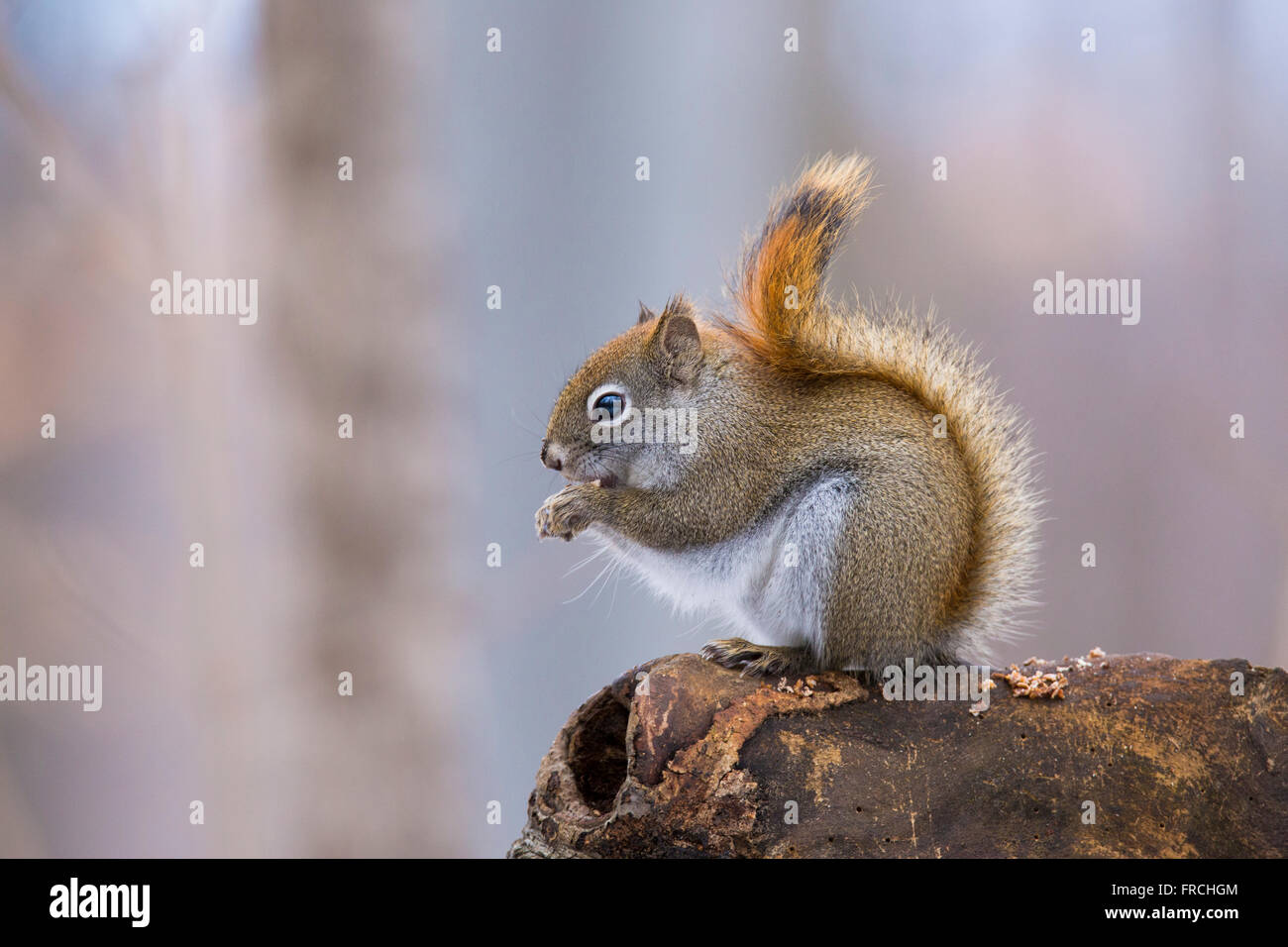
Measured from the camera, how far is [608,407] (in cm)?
172

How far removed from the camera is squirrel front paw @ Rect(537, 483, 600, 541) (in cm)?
169

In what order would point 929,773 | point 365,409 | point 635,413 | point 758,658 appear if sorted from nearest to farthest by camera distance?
1. point 929,773
2. point 758,658
3. point 635,413
4. point 365,409

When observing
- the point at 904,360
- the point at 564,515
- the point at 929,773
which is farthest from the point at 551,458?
the point at 929,773

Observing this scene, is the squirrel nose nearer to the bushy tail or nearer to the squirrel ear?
the squirrel ear

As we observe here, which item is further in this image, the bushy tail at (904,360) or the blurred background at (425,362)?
the blurred background at (425,362)

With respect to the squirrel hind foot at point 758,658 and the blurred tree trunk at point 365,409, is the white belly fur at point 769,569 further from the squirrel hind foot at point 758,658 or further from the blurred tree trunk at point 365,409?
the blurred tree trunk at point 365,409

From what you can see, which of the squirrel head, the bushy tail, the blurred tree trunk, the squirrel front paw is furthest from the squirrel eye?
the blurred tree trunk

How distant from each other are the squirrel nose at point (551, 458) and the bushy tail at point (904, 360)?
1.27 ft

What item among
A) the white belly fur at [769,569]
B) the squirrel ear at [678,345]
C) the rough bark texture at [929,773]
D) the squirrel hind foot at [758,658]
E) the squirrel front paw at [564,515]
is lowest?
the rough bark texture at [929,773]

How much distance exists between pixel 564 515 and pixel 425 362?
120cm

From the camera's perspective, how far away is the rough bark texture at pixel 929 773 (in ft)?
4.54

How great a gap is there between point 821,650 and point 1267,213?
70.5 inches

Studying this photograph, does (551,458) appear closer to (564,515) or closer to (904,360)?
(564,515)

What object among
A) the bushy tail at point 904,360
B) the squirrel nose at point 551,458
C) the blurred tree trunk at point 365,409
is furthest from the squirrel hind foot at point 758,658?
the blurred tree trunk at point 365,409
